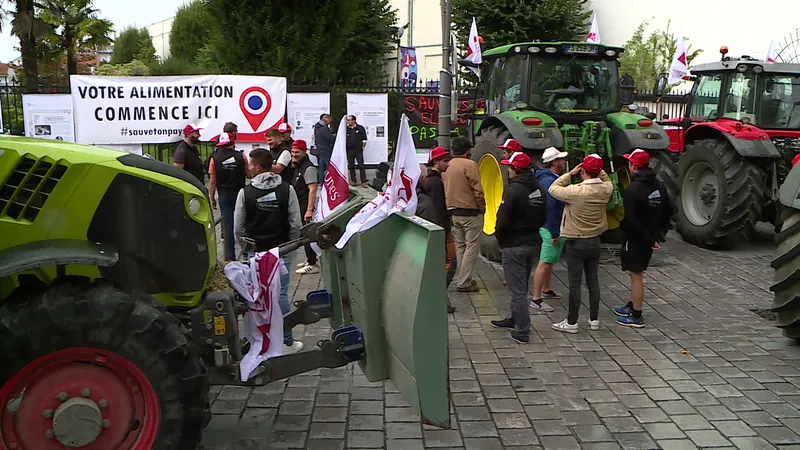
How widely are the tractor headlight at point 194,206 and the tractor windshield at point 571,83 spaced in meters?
6.91

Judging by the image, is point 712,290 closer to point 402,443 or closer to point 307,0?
point 402,443

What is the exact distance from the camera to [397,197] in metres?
4.32

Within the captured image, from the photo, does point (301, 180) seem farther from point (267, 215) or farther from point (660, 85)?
point (660, 85)

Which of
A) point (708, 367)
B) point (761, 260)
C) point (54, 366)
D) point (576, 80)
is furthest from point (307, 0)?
point (54, 366)

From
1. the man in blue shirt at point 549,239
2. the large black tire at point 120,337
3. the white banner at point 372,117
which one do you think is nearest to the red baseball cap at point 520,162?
the man in blue shirt at point 549,239

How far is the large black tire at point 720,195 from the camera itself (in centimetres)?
981

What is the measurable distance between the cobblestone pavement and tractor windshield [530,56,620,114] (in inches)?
139

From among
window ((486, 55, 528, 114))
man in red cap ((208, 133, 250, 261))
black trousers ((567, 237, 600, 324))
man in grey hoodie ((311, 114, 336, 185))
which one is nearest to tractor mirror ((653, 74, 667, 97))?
window ((486, 55, 528, 114))

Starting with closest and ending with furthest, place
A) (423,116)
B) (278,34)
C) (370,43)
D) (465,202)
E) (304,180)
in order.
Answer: (465,202) → (304,180) → (423,116) → (278,34) → (370,43)

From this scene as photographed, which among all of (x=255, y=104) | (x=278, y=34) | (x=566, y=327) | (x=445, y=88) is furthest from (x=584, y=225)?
(x=278, y=34)

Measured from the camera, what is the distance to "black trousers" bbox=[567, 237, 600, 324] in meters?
6.71

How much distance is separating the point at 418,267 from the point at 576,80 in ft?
23.7

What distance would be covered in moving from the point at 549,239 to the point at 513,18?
20566 mm

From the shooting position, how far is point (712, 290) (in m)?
8.31
